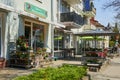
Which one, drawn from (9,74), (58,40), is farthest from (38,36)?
(9,74)

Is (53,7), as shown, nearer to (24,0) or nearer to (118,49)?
(24,0)

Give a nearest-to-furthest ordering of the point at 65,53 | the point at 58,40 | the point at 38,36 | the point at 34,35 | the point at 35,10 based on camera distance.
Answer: the point at 35,10, the point at 34,35, the point at 38,36, the point at 65,53, the point at 58,40

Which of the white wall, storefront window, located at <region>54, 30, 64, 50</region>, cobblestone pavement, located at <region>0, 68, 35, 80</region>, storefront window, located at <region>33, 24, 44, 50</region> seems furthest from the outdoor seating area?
cobblestone pavement, located at <region>0, 68, 35, 80</region>

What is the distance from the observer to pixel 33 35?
71.4ft

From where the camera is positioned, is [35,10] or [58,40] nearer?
[35,10]

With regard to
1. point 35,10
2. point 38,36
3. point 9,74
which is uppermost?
point 35,10

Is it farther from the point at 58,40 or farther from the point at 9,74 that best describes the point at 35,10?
the point at 58,40

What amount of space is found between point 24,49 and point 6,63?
127 centimetres

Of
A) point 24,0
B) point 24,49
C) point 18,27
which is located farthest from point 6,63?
point 24,0

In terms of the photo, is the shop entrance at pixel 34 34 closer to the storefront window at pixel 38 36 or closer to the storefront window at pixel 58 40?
the storefront window at pixel 38 36

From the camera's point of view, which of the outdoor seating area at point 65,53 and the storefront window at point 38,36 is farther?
the outdoor seating area at point 65,53

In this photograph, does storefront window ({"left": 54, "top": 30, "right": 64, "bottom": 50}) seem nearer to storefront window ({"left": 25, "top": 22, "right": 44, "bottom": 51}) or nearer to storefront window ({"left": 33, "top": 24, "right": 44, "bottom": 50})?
storefront window ({"left": 33, "top": 24, "right": 44, "bottom": 50})

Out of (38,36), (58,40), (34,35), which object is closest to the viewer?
(34,35)

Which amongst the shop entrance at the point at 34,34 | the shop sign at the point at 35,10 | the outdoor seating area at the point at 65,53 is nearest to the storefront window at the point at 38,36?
the shop entrance at the point at 34,34
